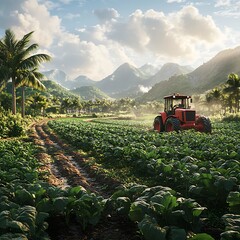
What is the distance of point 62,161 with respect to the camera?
1317cm

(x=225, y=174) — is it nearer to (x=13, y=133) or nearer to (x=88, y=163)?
(x=88, y=163)

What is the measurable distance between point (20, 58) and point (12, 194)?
29.3 metres

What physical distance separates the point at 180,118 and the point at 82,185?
12675mm

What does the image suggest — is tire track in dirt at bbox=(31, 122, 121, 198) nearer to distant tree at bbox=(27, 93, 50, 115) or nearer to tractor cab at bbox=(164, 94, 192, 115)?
tractor cab at bbox=(164, 94, 192, 115)

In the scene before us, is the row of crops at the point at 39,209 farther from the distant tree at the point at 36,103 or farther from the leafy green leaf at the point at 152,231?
the distant tree at the point at 36,103

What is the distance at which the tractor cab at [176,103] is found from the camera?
2145 cm

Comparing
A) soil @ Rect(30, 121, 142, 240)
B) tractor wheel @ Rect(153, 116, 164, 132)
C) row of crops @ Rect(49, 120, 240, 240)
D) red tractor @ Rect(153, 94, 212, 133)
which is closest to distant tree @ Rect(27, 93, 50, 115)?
tractor wheel @ Rect(153, 116, 164, 132)

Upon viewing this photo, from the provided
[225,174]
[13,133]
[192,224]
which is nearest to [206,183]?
[225,174]

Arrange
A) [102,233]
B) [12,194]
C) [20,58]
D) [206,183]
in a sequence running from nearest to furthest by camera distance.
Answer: [102,233], [12,194], [206,183], [20,58]

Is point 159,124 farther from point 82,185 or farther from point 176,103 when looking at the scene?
point 82,185

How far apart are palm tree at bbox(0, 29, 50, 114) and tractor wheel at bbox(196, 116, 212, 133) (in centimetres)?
1919

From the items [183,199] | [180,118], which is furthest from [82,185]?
[180,118]

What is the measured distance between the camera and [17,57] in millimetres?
32125

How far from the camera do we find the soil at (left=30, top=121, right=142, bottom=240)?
506 cm
